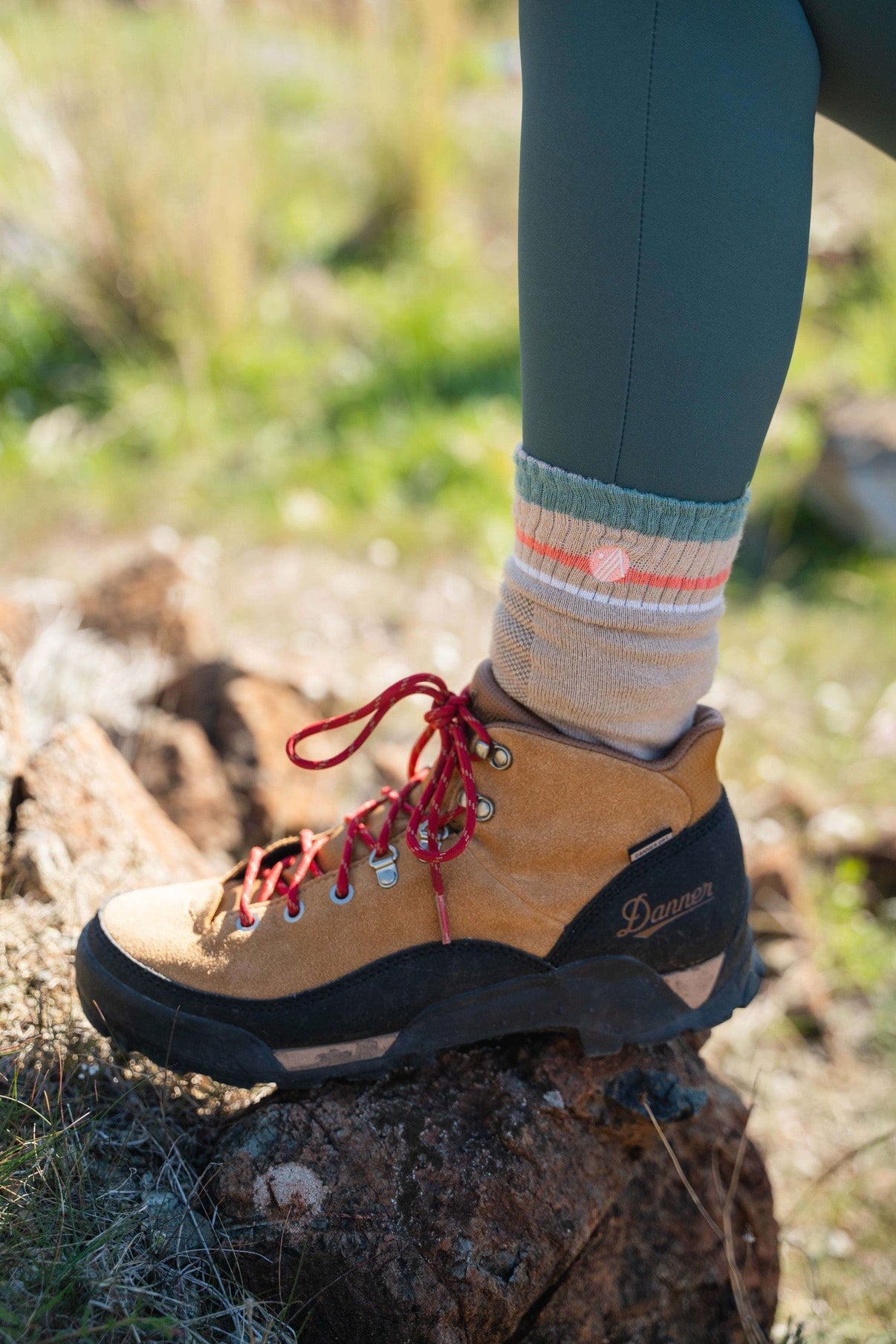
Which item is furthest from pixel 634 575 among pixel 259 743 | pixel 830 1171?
pixel 259 743

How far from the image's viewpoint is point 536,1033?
1.24 m

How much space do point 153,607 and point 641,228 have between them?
64.0 inches

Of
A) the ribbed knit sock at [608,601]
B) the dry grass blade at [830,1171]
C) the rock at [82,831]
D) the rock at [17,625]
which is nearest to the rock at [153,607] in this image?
the rock at [17,625]

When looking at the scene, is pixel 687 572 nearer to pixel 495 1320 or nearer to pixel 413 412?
pixel 495 1320

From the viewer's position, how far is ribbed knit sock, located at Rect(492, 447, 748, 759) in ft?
3.14

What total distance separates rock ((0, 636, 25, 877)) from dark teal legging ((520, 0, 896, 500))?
0.90m

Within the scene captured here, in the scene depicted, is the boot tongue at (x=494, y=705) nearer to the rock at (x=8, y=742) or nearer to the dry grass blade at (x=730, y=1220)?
the dry grass blade at (x=730, y=1220)

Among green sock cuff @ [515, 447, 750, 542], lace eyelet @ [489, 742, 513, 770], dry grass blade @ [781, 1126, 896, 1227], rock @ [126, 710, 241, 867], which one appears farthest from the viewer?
rock @ [126, 710, 241, 867]

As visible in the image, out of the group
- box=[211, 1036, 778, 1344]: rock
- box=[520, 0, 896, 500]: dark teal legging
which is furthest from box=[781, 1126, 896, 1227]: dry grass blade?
box=[520, 0, 896, 500]: dark teal legging

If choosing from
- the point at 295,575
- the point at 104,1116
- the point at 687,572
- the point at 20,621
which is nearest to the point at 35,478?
the point at 295,575

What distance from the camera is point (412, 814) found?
1.14 m

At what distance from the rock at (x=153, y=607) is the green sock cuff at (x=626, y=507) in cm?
132

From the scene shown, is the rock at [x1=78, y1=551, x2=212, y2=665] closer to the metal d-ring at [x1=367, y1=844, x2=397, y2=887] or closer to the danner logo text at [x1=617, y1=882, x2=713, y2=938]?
the metal d-ring at [x1=367, y1=844, x2=397, y2=887]

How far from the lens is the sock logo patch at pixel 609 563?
961 mm
